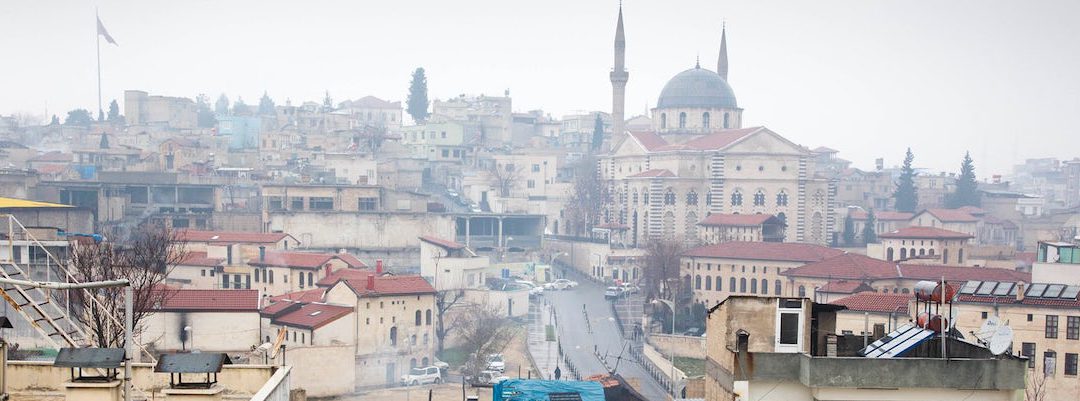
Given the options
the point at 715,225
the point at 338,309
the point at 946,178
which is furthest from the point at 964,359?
the point at 946,178

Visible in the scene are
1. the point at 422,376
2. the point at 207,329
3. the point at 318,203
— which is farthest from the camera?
the point at 318,203

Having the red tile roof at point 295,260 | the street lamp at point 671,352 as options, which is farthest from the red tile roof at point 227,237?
the street lamp at point 671,352

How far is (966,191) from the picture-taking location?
105938 mm

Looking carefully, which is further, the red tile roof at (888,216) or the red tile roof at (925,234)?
the red tile roof at (888,216)

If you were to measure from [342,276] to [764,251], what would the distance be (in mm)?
26348

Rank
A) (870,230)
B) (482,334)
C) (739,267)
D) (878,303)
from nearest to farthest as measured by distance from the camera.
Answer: (878,303)
(482,334)
(739,267)
(870,230)

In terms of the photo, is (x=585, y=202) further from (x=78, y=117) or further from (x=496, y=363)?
(x=78, y=117)

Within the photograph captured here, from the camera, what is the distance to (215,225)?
65375 mm

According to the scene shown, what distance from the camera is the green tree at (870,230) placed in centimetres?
8738

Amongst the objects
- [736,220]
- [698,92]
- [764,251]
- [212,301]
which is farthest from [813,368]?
[698,92]

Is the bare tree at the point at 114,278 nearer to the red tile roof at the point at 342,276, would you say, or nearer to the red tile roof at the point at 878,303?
the red tile roof at the point at 342,276

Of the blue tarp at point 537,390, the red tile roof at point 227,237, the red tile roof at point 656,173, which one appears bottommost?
the red tile roof at point 227,237

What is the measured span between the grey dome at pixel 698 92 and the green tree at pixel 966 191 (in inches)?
947

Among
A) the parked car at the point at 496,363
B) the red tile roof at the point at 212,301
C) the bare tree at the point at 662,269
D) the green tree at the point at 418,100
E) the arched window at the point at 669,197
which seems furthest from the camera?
the green tree at the point at 418,100
